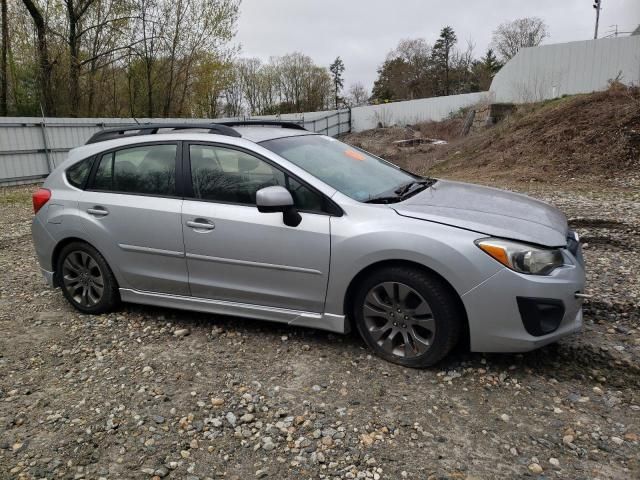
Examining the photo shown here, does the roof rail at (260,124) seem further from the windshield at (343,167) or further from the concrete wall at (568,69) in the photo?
the concrete wall at (568,69)

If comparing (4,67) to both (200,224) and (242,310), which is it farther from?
(242,310)

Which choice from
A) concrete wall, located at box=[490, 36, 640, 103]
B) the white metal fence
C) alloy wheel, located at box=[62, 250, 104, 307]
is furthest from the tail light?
concrete wall, located at box=[490, 36, 640, 103]

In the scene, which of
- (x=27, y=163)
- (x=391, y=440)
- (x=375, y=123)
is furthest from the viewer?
(x=375, y=123)

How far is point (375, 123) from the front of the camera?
108 ft

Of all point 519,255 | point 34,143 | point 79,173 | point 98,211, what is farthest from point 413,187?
point 34,143

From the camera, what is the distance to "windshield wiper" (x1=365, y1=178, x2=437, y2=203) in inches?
139

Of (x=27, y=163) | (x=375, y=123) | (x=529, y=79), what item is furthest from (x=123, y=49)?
(x=529, y=79)

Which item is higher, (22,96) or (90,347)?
(22,96)

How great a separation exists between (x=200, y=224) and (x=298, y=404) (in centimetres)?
153

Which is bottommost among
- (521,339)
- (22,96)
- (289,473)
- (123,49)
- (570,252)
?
(289,473)

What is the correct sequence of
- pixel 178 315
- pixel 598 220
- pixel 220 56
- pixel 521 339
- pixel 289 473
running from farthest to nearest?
pixel 220 56, pixel 598 220, pixel 178 315, pixel 521 339, pixel 289 473

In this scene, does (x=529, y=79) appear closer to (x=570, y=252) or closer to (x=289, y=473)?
(x=570, y=252)

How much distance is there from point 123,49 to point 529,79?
18.4 metres

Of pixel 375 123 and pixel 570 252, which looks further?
pixel 375 123
